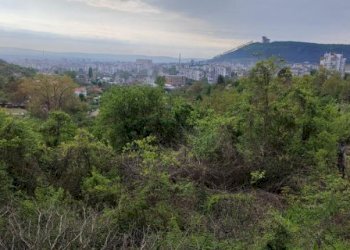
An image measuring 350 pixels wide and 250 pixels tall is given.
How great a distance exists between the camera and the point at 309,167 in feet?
23.7

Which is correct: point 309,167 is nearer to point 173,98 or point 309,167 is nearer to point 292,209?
point 292,209

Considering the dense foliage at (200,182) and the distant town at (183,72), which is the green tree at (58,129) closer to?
the dense foliage at (200,182)

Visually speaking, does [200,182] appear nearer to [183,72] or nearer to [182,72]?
[183,72]

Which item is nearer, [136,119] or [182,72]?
[136,119]

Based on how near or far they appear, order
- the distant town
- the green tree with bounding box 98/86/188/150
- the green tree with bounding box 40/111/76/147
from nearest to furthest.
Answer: the green tree with bounding box 40/111/76/147 → the green tree with bounding box 98/86/188/150 → the distant town

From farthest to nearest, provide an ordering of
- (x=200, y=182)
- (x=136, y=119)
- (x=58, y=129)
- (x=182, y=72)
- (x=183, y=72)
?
(x=182, y=72)
(x=183, y=72)
(x=136, y=119)
(x=58, y=129)
(x=200, y=182)

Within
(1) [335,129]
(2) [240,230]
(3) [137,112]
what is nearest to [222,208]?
(2) [240,230]

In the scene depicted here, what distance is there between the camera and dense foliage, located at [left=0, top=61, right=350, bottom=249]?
4.14 m

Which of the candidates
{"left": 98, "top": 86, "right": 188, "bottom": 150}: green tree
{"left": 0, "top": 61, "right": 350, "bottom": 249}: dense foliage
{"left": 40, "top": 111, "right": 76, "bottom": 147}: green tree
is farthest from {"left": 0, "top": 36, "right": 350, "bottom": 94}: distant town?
{"left": 40, "top": 111, "right": 76, "bottom": 147}: green tree

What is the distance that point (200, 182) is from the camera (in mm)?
6719

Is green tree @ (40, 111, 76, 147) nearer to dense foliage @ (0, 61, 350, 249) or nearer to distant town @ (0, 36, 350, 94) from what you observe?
dense foliage @ (0, 61, 350, 249)

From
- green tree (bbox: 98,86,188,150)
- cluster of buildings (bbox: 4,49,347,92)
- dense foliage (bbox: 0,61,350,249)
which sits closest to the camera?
dense foliage (bbox: 0,61,350,249)

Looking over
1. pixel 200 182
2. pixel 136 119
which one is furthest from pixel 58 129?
pixel 200 182

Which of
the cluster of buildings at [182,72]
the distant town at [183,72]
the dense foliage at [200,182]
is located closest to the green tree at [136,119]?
the dense foliage at [200,182]
